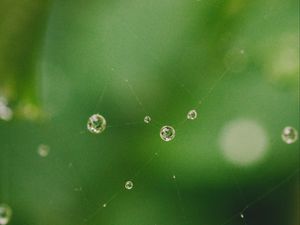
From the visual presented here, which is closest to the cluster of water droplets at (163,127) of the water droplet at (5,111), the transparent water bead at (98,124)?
the transparent water bead at (98,124)

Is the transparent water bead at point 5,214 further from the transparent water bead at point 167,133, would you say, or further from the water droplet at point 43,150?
the transparent water bead at point 167,133

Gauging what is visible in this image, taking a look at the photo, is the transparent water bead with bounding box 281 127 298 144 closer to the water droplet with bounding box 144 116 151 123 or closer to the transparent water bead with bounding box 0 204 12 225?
the water droplet with bounding box 144 116 151 123

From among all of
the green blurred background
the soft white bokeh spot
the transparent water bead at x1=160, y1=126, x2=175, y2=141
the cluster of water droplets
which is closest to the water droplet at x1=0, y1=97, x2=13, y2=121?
the green blurred background

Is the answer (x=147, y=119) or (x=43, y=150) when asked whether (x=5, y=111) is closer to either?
(x=43, y=150)

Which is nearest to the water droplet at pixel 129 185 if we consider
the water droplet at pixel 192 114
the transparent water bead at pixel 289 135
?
the water droplet at pixel 192 114

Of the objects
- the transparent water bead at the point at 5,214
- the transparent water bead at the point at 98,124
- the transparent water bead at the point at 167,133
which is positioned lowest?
the transparent water bead at the point at 5,214

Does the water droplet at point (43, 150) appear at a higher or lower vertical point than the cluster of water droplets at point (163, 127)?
higher

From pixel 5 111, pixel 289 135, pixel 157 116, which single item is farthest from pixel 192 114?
pixel 5 111
